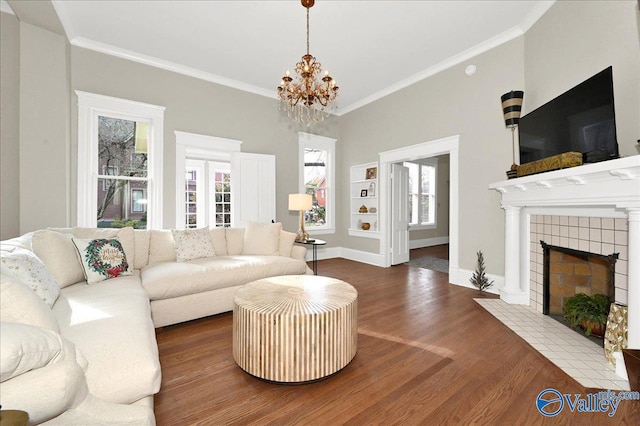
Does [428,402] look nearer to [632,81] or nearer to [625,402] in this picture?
[625,402]

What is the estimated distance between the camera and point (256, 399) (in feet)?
5.48

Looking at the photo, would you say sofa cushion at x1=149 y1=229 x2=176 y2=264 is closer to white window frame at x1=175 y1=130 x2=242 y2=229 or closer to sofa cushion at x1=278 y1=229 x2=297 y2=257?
white window frame at x1=175 y1=130 x2=242 y2=229

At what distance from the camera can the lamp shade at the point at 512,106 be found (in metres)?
3.23

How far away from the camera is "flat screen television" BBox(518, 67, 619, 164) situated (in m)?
2.07

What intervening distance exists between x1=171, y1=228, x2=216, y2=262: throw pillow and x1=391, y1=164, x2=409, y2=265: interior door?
3.39 metres

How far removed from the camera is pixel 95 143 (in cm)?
388

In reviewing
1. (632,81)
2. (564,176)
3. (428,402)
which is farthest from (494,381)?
(632,81)

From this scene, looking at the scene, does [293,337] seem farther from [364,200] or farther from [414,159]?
[364,200]

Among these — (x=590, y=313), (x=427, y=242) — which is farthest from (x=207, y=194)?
(x=427, y=242)

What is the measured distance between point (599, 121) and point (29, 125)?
218 inches

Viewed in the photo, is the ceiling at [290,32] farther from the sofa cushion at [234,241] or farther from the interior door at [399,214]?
the sofa cushion at [234,241]

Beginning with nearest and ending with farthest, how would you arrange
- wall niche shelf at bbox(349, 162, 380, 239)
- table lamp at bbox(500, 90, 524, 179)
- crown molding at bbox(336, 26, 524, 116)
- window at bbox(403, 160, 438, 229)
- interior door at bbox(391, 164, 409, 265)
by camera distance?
table lamp at bbox(500, 90, 524, 179)
crown molding at bbox(336, 26, 524, 116)
interior door at bbox(391, 164, 409, 265)
wall niche shelf at bbox(349, 162, 380, 239)
window at bbox(403, 160, 438, 229)

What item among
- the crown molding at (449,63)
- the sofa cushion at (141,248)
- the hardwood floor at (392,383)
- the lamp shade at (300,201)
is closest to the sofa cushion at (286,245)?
the lamp shade at (300,201)

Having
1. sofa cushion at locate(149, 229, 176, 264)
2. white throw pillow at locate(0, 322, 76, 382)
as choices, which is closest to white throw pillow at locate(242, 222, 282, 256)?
sofa cushion at locate(149, 229, 176, 264)
